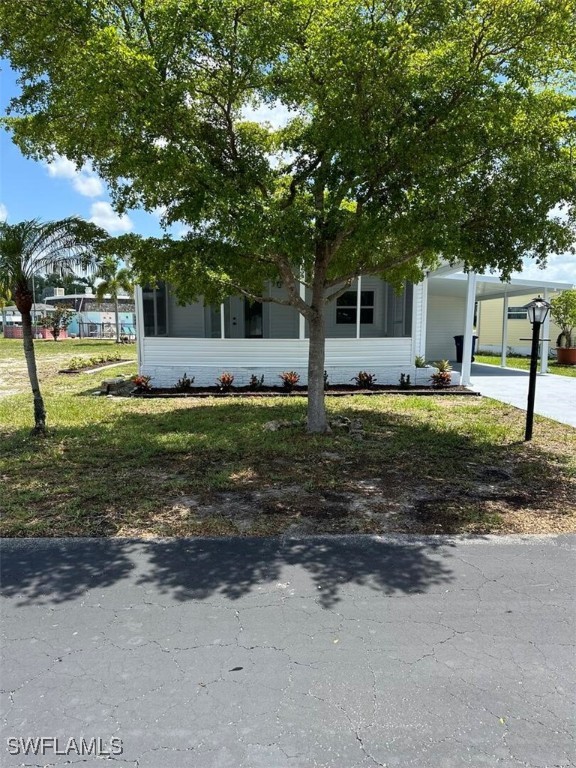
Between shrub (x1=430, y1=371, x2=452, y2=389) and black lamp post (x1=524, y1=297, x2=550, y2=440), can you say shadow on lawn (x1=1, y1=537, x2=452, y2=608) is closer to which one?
black lamp post (x1=524, y1=297, x2=550, y2=440)

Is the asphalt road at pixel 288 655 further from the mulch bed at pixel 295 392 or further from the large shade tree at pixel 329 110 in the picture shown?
the mulch bed at pixel 295 392

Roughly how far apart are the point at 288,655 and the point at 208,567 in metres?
1.07

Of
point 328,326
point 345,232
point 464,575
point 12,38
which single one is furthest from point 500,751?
point 328,326

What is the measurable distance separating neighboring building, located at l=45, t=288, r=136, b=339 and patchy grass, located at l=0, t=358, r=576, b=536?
31960mm

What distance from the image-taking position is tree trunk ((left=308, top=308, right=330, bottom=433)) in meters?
7.40

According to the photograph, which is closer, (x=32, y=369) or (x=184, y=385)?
(x=32, y=369)

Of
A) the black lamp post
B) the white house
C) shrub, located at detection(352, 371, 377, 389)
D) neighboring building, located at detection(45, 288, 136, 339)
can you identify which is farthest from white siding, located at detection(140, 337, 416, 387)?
neighboring building, located at detection(45, 288, 136, 339)

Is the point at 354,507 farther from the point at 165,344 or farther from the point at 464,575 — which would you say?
the point at 165,344

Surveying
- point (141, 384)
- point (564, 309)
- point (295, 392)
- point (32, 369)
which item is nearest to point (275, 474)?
point (32, 369)

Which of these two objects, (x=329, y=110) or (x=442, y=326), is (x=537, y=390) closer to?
(x=442, y=326)

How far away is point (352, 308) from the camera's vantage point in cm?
1427

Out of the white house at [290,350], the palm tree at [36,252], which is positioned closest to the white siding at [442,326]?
the white house at [290,350]

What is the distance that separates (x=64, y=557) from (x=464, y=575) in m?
2.73

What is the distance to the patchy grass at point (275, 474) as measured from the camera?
14.2ft
